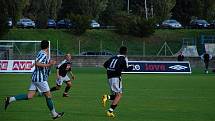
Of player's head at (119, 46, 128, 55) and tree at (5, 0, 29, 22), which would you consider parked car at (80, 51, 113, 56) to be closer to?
tree at (5, 0, 29, 22)

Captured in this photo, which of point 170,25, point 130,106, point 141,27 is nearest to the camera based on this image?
point 130,106

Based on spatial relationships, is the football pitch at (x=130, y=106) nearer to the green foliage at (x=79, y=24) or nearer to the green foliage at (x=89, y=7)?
the green foliage at (x=79, y=24)

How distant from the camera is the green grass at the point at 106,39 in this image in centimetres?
7175

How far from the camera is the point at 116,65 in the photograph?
20297 millimetres

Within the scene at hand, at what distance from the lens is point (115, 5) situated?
95.5 metres

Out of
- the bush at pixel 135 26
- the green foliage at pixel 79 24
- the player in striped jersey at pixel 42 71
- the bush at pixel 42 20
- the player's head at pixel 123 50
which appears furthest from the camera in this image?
the bush at pixel 42 20

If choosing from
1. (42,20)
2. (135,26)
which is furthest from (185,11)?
(42,20)

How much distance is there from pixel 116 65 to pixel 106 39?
55.8m

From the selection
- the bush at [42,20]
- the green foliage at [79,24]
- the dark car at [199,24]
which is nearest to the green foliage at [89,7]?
the bush at [42,20]

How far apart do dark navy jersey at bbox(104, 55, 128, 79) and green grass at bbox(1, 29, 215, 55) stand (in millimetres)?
48487

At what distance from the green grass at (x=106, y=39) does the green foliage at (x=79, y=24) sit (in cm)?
62

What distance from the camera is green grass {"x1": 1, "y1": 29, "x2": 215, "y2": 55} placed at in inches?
2825

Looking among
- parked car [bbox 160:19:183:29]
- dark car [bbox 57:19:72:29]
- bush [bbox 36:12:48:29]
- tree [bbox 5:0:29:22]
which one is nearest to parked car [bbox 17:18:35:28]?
tree [bbox 5:0:29:22]

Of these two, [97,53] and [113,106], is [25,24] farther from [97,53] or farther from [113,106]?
[113,106]
